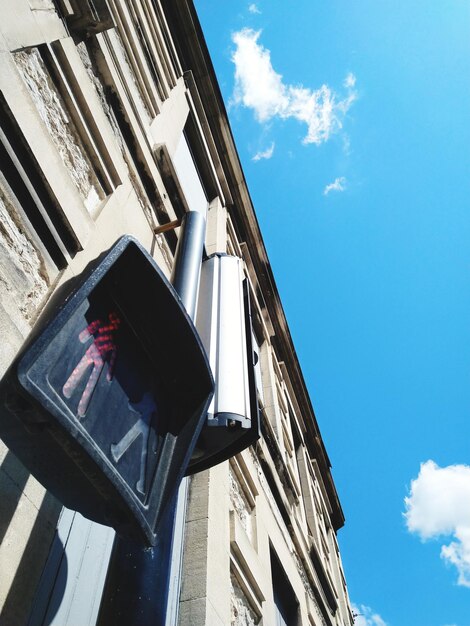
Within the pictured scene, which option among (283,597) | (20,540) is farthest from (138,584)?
(283,597)

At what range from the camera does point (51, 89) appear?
275cm

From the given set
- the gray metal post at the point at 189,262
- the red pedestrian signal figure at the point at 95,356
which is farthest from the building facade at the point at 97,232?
the gray metal post at the point at 189,262

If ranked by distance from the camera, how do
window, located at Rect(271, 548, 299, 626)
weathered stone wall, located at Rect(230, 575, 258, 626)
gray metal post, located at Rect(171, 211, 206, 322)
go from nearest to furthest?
1. gray metal post, located at Rect(171, 211, 206, 322)
2. weathered stone wall, located at Rect(230, 575, 258, 626)
3. window, located at Rect(271, 548, 299, 626)

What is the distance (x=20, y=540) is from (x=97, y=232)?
1623mm

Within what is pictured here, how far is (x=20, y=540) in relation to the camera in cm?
162

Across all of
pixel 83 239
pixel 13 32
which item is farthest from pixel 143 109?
pixel 83 239

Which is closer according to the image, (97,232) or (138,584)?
(138,584)

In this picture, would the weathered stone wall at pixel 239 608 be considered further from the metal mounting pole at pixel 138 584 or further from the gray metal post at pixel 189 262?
the gray metal post at pixel 189 262

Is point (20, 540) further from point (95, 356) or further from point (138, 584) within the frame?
point (95, 356)

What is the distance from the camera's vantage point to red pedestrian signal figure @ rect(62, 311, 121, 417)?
1.00m

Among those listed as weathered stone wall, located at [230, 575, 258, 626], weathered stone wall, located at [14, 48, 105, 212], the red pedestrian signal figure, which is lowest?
the red pedestrian signal figure

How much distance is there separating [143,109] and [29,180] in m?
3.01

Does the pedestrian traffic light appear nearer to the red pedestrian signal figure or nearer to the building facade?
the red pedestrian signal figure

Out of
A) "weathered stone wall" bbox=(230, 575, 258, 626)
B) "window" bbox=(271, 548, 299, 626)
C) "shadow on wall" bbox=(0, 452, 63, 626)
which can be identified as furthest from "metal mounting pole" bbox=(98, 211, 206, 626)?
"window" bbox=(271, 548, 299, 626)
